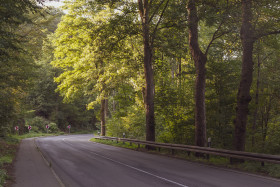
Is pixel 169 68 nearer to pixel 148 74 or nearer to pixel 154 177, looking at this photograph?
pixel 148 74

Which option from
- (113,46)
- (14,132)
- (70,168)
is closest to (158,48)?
(113,46)

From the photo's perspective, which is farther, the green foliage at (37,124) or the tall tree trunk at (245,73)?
the green foliage at (37,124)

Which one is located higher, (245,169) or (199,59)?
(199,59)

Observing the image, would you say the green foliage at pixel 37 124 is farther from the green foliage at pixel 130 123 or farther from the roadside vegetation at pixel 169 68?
the green foliage at pixel 130 123

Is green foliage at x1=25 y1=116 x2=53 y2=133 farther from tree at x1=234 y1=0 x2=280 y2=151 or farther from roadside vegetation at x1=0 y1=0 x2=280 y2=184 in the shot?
tree at x1=234 y1=0 x2=280 y2=151

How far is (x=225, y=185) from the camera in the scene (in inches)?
308

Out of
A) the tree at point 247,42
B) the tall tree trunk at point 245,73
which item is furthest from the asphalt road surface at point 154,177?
the tree at point 247,42

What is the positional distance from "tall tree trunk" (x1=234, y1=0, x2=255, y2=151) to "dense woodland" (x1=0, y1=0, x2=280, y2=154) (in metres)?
0.04

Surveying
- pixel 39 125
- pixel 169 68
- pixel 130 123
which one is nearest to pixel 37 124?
pixel 39 125

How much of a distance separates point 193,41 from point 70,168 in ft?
31.4

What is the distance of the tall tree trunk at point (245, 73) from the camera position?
11.5 m

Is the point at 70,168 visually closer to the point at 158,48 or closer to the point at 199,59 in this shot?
the point at 199,59

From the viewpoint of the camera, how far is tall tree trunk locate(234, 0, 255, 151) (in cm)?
1147

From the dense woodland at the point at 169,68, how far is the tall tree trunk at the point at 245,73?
0.04m
